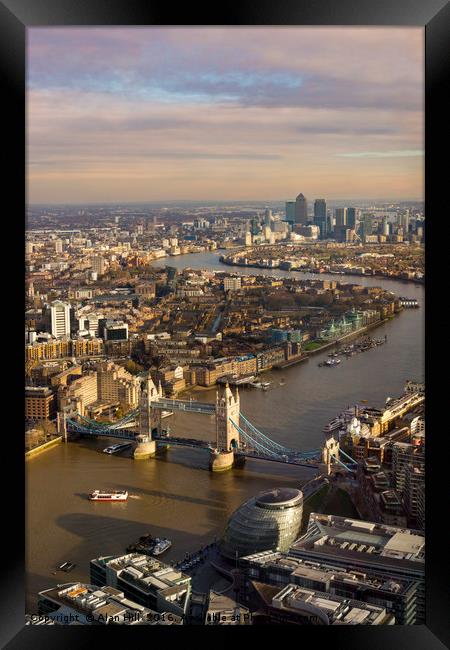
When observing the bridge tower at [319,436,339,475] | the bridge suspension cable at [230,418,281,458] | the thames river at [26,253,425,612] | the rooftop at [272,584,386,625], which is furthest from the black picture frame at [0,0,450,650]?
the bridge suspension cable at [230,418,281,458]

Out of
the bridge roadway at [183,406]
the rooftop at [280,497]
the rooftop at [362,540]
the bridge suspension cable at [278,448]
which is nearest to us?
the rooftop at [362,540]

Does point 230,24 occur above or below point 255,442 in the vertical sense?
above

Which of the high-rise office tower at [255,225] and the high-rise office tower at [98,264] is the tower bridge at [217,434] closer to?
the high-rise office tower at [98,264]

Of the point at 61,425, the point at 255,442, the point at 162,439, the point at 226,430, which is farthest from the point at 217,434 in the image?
the point at 61,425

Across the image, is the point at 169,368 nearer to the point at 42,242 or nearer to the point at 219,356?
the point at 219,356

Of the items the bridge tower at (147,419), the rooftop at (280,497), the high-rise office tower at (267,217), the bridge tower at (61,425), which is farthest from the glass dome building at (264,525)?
the bridge tower at (61,425)

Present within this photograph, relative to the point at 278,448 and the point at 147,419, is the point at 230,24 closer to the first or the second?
the point at 278,448

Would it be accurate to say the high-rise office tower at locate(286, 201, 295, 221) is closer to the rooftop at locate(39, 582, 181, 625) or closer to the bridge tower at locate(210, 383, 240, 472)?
the bridge tower at locate(210, 383, 240, 472)
